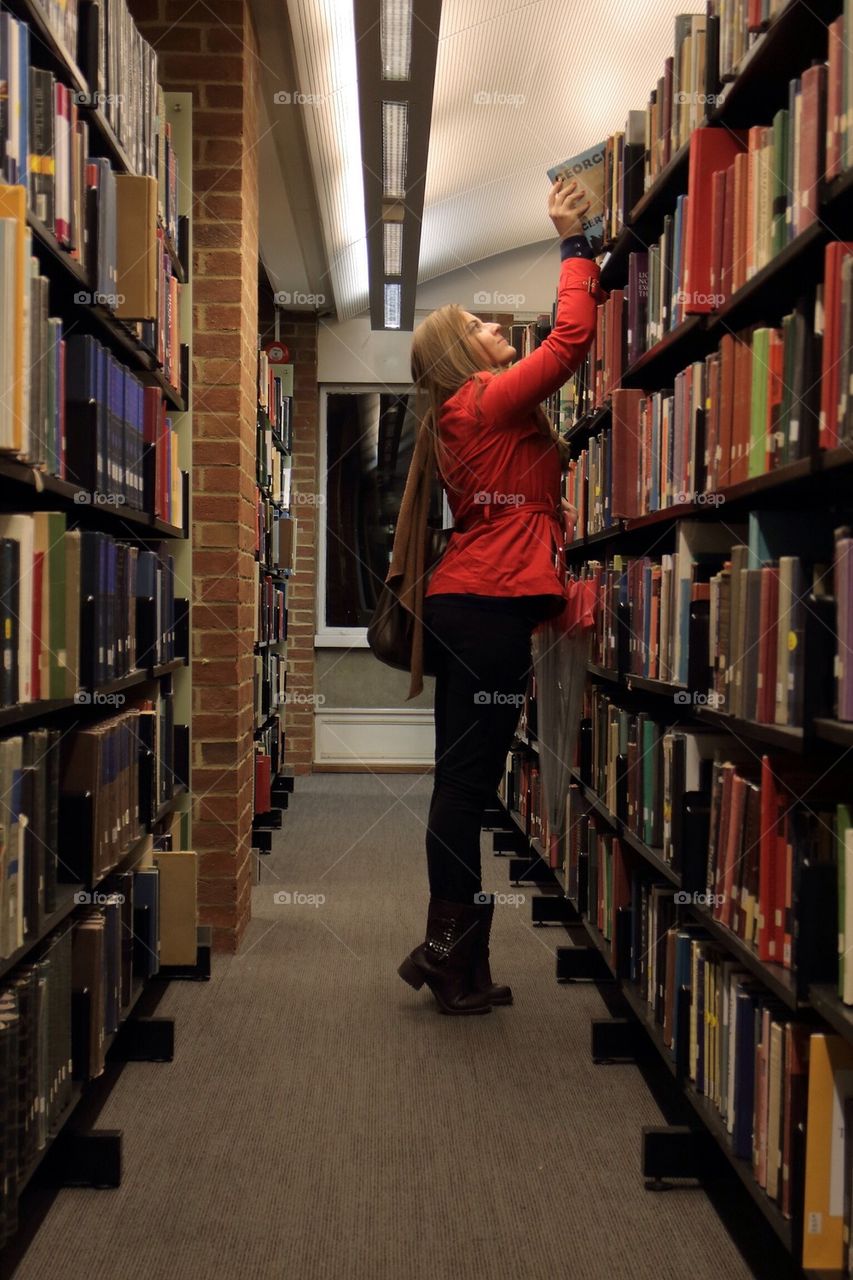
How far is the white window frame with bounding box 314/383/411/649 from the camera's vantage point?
6.53 metres

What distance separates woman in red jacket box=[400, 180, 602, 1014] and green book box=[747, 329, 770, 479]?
→ 73 cm

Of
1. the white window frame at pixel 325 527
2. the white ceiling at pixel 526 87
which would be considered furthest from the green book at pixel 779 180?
the white window frame at pixel 325 527

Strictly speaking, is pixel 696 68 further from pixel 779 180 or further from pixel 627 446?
pixel 627 446

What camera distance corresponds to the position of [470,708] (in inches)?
89.7

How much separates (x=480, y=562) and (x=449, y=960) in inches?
33.1

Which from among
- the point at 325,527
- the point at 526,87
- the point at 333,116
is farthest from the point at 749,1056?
the point at 325,527

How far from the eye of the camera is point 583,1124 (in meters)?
1.86

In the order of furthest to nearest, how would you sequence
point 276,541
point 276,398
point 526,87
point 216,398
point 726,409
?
1. point 276,398
2. point 276,541
3. point 526,87
4. point 216,398
5. point 726,409

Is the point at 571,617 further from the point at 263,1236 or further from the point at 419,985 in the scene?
the point at 263,1236

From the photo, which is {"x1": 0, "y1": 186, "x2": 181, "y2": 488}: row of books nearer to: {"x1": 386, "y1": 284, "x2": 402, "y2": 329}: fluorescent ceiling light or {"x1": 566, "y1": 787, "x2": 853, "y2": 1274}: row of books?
{"x1": 566, "y1": 787, "x2": 853, "y2": 1274}: row of books

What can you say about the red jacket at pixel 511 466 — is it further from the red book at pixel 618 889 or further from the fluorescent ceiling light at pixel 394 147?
the fluorescent ceiling light at pixel 394 147

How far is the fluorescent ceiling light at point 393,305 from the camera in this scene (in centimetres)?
511

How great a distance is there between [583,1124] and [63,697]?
3.61ft

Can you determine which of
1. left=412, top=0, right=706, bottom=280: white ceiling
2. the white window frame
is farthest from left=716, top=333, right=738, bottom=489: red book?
the white window frame
